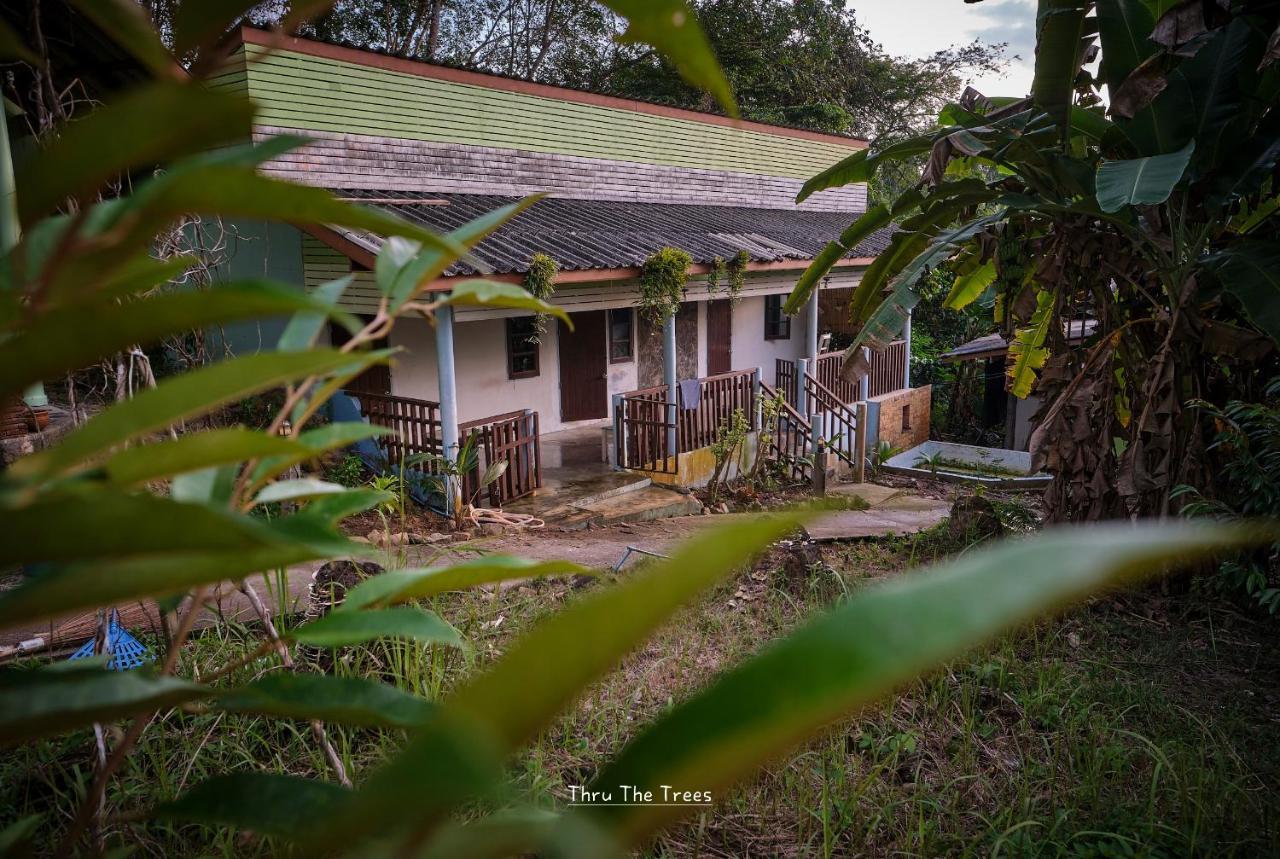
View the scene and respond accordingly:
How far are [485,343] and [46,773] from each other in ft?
28.0

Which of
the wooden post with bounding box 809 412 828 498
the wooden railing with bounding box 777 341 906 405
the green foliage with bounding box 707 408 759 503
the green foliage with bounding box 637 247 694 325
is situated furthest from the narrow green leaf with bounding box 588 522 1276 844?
the wooden railing with bounding box 777 341 906 405

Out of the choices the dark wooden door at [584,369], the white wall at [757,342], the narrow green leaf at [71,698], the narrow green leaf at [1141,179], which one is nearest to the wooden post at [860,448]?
the white wall at [757,342]

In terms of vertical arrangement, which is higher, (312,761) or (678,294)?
(678,294)

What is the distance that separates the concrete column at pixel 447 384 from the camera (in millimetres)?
8180

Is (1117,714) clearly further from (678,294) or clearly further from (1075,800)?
(678,294)

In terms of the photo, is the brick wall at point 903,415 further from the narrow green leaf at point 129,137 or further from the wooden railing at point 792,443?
the narrow green leaf at point 129,137

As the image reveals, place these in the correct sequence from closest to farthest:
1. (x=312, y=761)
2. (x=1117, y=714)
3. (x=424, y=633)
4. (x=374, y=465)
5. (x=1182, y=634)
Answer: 1. (x=424, y=633)
2. (x=312, y=761)
3. (x=1117, y=714)
4. (x=1182, y=634)
5. (x=374, y=465)

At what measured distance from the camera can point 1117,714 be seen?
331 centimetres

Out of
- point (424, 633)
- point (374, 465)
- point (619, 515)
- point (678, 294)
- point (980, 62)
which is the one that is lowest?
point (619, 515)

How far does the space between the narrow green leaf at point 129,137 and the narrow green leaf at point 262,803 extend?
0.46 m

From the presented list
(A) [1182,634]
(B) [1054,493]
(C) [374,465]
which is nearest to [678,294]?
(C) [374,465]

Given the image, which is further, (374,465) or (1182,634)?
(374,465)

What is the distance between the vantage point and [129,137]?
45 cm

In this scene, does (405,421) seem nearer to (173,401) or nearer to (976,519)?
(976,519)
